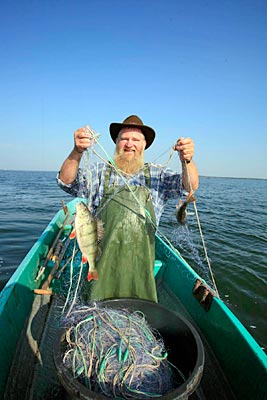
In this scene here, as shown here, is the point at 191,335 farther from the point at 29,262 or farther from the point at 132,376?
the point at 29,262

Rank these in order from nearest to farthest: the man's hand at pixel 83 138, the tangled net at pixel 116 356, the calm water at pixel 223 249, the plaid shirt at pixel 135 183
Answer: the tangled net at pixel 116 356 → the man's hand at pixel 83 138 → the plaid shirt at pixel 135 183 → the calm water at pixel 223 249

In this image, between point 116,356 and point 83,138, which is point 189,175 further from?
point 116,356

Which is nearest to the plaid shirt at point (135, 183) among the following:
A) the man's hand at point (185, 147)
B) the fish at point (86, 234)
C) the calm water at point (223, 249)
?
the man's hand at point (185, 147)

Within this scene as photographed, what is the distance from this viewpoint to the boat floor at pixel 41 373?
2615 millimetres

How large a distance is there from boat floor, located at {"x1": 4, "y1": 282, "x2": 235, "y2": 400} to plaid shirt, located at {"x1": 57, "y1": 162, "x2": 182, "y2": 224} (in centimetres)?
185

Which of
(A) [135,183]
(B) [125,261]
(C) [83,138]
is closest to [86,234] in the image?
(B) [125,261]

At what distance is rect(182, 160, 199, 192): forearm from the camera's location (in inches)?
127

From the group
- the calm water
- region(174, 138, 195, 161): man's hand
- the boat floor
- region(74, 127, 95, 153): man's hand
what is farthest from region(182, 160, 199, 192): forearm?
the calm water

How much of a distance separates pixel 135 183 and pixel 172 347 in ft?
7.00

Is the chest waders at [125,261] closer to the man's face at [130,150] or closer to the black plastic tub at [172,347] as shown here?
the black plastic tub at [172,347]

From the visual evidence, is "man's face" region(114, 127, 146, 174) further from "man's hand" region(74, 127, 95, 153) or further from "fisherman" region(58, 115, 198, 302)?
Result: "man's hand" region(74, 127, 95, 153)

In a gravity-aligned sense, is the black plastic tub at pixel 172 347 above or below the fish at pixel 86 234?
below

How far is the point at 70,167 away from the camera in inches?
124

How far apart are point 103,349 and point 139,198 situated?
1872 mm
